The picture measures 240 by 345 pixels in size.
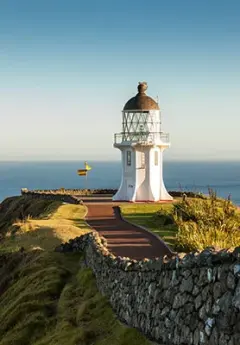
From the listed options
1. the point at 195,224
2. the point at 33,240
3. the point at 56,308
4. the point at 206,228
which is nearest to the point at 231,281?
the point at 56,308

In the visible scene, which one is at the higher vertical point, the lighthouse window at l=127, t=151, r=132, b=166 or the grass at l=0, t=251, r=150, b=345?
the lighthouse window at l=127, t=151, r=132, b=166

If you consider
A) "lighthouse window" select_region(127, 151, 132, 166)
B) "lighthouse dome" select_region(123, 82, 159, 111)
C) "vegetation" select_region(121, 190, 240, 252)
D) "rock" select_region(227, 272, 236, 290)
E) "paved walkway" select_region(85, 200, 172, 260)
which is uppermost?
"lighthouse dome" select_region(123, 82, 159, 111)

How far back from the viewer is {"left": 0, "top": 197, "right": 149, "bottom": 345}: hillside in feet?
39.2

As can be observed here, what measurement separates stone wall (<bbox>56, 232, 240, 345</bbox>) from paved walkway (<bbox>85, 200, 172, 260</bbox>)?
6.12m

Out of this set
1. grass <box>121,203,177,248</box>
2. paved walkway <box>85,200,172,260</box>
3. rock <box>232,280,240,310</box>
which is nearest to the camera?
rock <box>232,280,240,310</box>

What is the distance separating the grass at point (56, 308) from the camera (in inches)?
461

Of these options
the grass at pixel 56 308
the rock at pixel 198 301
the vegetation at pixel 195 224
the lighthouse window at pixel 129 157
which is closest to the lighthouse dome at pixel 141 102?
the lighthouse window at pixel 129 157

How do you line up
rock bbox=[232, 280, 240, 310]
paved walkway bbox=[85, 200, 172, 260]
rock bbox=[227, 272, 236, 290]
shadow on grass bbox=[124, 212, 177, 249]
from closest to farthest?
rock bbox=[232, 280, 240, 310]
rock bbox=[227, 272, 236, 290]
paved walkway bbox=[85, 200, 172, 260]
shadow on grass bbox=[124, 212, 177, 249]

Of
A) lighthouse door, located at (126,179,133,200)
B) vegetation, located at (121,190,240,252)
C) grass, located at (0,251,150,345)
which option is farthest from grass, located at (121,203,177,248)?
lighthouse door, located at (126,179,133,200)

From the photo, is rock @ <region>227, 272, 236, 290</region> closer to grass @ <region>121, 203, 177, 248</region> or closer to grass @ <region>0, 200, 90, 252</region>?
grass @ <region>121, 203, 177, 248</region>

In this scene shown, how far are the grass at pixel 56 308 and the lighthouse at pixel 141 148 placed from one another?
23.0m

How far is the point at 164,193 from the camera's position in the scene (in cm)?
4469

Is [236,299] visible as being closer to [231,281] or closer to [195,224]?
[231,281]

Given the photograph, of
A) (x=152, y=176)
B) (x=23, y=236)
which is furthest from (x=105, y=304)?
(x=152, y=176)
